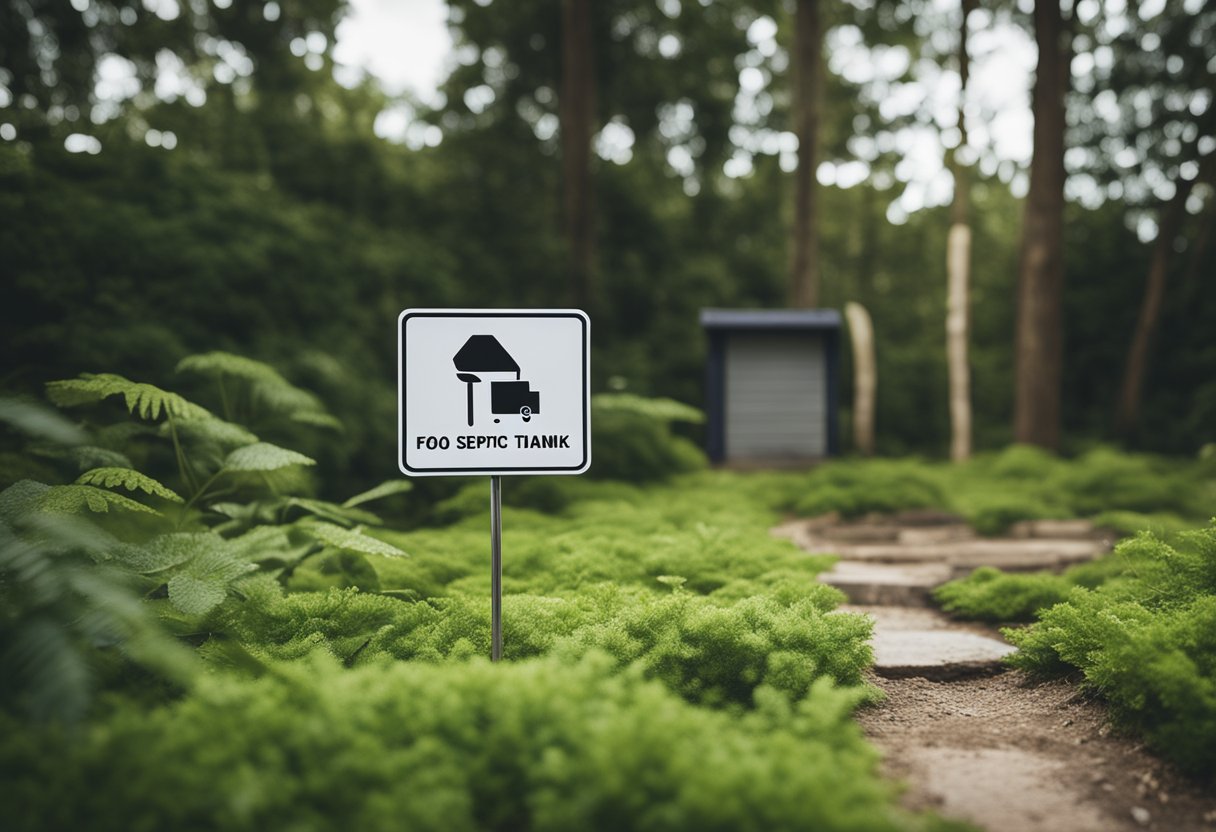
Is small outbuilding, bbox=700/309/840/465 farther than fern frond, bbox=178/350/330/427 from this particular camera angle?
Yes

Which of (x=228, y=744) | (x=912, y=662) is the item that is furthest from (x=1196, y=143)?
(x=228, y=744)

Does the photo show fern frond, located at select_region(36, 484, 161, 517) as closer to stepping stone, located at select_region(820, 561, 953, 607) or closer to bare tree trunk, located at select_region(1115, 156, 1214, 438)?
stepping stone, located at select_region(820, 561, 953, 607)

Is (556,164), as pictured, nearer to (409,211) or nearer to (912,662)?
(409,211)

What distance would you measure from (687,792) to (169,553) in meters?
3.03

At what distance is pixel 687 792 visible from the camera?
7.30ft

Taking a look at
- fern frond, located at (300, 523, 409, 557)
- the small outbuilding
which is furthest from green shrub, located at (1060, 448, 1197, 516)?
fern frond, located at (300, 523, 409, 557)

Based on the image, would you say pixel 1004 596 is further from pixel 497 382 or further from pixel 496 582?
pixel 497 382

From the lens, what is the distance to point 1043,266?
47.8 ft

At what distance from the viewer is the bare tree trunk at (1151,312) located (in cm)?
1858

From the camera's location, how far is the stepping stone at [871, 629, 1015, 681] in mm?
4297

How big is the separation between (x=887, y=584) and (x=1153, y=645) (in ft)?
8.86

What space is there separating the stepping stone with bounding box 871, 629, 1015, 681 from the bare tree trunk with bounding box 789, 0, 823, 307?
49.5 ft

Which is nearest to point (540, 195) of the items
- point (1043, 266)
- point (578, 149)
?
point (578, 149)

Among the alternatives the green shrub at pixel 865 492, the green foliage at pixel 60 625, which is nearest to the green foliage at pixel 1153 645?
the green foliage at pixel 60 625
